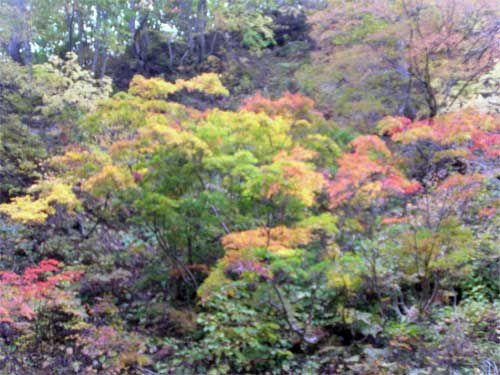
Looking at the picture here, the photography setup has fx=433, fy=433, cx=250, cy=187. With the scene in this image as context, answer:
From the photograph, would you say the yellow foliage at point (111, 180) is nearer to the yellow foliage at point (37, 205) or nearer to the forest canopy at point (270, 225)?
the forest canopy at point (270, 225)

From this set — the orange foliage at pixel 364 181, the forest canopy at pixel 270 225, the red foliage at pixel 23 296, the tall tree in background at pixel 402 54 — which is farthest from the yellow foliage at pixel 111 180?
the tall tree in background at pixel 402 54

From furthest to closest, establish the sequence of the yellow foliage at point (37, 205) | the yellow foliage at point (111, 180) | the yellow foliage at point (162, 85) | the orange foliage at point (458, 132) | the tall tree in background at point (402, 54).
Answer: the tall tree in background at point (402, 54) < the yellow foliage at point (162, 85) < the yellow foliage at point (37, 205) < the yellow foliage at point (111, 180) < the orange foliage at point (458, 132)

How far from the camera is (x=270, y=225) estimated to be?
5.61m

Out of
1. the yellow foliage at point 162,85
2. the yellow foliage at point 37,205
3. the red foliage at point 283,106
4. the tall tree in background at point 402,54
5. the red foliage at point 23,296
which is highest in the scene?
the tall tree in background at point 402,54

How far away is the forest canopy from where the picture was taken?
16.5 feet

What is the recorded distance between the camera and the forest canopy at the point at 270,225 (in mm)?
5035

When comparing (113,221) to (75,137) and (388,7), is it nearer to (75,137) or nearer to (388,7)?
(75,137)

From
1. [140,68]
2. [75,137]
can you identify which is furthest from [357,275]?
[140,68]

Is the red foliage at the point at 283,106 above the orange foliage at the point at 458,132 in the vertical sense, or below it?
above

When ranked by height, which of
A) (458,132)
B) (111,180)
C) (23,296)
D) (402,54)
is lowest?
(23,296)

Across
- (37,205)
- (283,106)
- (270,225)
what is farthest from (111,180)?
(283,106)

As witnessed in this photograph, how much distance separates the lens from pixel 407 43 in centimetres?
912

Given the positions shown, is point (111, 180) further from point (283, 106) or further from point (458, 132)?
point (458, 132)

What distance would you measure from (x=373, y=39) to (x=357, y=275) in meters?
6.15
